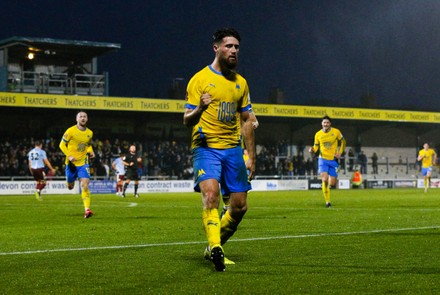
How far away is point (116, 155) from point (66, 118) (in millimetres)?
5454

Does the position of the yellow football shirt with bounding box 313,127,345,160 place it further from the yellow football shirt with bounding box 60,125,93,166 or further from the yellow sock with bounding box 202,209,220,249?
the yellow sock with bounding box 202,209,220,249

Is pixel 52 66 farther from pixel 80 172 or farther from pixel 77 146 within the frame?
pixel 80 172

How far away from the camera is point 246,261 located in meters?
8.73

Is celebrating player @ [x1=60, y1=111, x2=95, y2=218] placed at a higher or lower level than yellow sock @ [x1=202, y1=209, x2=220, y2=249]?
higher

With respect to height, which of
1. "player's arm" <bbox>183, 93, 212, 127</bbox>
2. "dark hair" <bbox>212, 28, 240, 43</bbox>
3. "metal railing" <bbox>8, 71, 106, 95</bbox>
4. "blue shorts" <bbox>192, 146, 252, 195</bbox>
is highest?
"metal railing" <bbox>8, 71, 106, 95</bbox>

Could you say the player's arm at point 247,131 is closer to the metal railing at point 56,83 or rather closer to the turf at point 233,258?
the turf at point 233,258

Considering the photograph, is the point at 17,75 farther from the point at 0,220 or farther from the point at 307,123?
the point at 0,220

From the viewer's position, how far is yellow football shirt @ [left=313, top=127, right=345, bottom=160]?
952 inches

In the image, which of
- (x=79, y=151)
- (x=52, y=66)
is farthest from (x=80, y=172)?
(x=52, y=66)

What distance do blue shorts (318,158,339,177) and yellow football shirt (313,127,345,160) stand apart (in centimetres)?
12

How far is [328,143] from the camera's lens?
2428 cm

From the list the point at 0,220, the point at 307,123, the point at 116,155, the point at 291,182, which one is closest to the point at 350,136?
the point at 307,123

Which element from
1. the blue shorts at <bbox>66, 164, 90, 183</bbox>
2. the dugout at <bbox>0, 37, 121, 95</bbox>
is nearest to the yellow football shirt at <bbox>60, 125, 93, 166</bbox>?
the blue shorts at <bbox>66, 164, 90, 183</bbox>

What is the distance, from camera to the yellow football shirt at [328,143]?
79.4 ft
